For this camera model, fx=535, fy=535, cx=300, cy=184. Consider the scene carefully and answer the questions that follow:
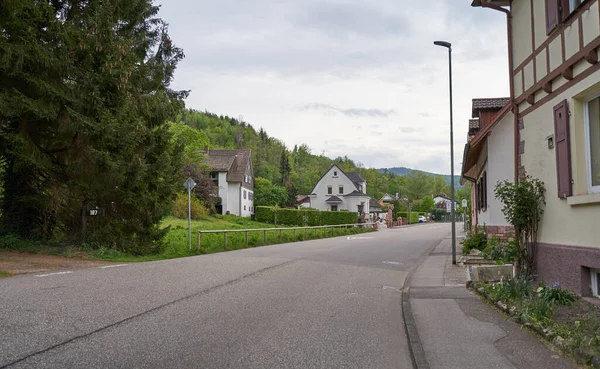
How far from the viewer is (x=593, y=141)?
27.1ft

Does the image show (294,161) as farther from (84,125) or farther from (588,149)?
(588,149)

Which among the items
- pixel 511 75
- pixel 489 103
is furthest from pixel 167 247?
pixel 511 75

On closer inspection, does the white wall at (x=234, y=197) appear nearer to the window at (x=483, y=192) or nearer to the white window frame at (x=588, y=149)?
the window at (x=483, y=192)

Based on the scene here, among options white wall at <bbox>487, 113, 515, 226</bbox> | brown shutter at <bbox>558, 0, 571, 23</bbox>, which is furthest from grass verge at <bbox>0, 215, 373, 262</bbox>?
brown shutter at <bbox>558, 0, 571, 23</bbox>

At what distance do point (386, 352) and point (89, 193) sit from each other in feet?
46.8

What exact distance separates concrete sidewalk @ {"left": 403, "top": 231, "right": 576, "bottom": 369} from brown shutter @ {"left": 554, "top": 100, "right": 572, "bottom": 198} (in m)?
2.34

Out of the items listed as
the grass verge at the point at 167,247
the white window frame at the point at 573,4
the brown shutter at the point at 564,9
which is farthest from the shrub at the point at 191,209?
the white window frame at the point at 573,4

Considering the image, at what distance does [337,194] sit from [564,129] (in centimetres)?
8164

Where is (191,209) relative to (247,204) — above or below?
below

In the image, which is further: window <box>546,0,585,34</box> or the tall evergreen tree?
the tall evergreen tree

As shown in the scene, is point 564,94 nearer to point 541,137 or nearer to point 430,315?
point 541,137

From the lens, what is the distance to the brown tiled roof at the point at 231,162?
6900 centimetres

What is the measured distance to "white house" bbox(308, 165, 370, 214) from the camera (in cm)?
8869

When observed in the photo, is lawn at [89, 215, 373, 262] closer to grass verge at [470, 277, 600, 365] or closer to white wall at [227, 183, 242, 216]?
grass verge at [470, 277, 600, 365]
